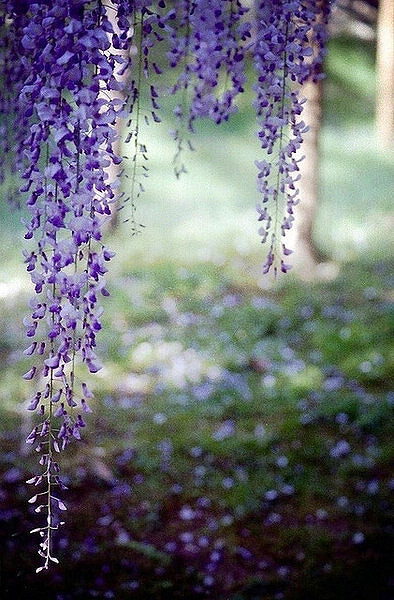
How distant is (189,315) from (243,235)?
2.31m

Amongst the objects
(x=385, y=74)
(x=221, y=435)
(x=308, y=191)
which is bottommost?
(x=221, y=435)

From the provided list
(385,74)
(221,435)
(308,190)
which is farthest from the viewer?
(385,74)

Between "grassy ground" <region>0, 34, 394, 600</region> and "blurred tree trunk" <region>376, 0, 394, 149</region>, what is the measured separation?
236 centimetres

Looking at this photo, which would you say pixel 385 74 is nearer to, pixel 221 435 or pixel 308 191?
pixel 308 191

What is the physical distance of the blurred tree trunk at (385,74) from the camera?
25.2ft

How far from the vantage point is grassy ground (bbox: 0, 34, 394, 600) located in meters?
3.48

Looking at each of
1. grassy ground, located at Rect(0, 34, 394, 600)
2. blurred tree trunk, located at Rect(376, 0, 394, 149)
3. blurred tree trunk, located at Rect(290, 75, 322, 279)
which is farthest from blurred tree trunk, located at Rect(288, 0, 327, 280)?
blurred tree trunk, located at Rect(376, 0, 394, 149)

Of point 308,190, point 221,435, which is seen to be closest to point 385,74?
point 308,190

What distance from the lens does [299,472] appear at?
4.29m

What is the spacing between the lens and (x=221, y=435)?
4715mm

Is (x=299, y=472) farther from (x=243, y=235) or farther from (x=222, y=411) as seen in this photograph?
(x=243, y=235)

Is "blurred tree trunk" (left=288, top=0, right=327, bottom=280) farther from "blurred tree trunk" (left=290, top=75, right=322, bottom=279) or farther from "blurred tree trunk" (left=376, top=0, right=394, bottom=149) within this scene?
"blurred tree trunk" (left=376, top=0, right=394, bottom=149)

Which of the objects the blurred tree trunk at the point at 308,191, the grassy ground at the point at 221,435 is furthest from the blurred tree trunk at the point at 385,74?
the grassy ground at the point at 221,435

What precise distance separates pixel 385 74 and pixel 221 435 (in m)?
6.56
